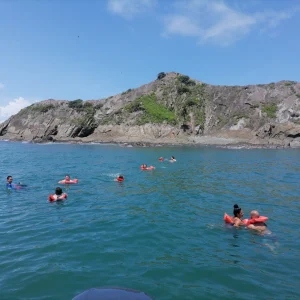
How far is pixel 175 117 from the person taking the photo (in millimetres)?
95000

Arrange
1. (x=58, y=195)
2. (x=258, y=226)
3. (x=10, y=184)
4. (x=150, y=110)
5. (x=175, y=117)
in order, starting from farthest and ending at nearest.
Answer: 1. (x=150, y=110)
2. (x=175, y=117)
3. (x=10, y=184)
4. (x=58, y=195)
5. (x=258, y=226)

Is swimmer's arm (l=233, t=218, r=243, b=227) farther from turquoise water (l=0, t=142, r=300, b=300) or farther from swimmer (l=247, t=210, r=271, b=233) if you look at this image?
swimmer (l=247, t=210, r=271, b=233)

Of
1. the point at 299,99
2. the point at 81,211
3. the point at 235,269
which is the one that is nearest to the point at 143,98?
the point at 299,99

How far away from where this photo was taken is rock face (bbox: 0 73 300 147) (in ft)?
278

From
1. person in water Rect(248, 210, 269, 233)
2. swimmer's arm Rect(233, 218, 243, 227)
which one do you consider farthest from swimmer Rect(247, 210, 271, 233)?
swimmer's arm Rect(233, 218, 243, 227)

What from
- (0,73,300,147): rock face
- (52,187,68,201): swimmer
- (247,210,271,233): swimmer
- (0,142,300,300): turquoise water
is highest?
(0,73,300,147): rock face

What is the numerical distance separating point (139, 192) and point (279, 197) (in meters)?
9.36

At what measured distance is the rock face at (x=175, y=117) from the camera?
84812 millimetres

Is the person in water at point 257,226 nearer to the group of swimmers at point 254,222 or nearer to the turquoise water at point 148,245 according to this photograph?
the group of swimmers at point 254,222

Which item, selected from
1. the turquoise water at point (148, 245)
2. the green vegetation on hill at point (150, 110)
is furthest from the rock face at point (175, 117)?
the turquoise water at point (148, 245)

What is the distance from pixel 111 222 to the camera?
1333 cm

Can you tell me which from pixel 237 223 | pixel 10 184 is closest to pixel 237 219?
pixel 237 223

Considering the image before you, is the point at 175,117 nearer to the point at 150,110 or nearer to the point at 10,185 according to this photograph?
the point at 150,110

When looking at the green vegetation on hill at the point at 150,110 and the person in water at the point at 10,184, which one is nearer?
the person in water at the point at 10,184
